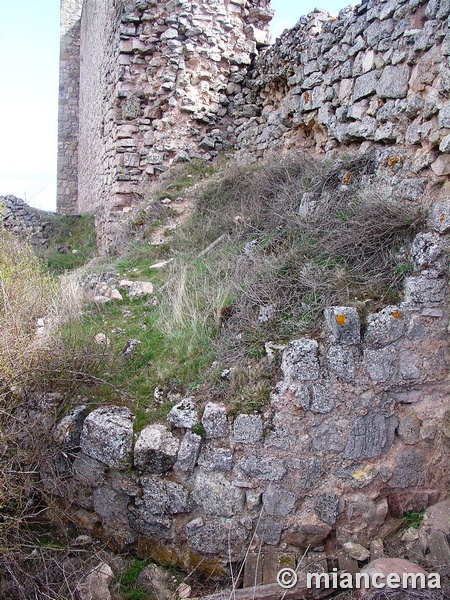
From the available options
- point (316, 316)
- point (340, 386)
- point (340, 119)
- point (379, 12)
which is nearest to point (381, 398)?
point (340, 386)

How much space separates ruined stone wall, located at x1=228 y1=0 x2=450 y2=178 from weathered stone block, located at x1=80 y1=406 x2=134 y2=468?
9.42 ft

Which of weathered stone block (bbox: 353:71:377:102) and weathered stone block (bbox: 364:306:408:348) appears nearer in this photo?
weathered stone block (bbox: 364:306:408:348)

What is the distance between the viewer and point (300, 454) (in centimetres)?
327

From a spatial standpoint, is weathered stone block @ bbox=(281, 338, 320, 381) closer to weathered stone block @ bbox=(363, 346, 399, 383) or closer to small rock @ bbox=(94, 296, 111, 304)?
weathered stone block @ bbox=(363, 346, 399, 383)

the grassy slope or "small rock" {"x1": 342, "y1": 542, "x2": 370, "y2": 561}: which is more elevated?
the grassy slope

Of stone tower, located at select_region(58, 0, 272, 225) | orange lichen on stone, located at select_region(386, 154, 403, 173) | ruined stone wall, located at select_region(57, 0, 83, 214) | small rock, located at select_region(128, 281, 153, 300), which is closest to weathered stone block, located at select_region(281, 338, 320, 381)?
orange lichen on stone, located at select_region(386, 154, 403, 173)

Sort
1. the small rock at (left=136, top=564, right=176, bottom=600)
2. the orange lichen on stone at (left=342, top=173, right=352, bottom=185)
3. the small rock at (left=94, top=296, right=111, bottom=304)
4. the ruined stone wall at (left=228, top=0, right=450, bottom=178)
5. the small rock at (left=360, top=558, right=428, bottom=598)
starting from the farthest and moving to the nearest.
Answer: the small rock at (left=94, top=296, right=111, bottom=304) → the orange lichen on stone at (left=342, top=173, right=352, bottom=185) → the ruined stone wall at (left=228, top=0, right=450, bottom=178) → the small rock at (left=136, top=564, right=176, bottom=600) → the small rock at (left=360, top=558, right=428, bottom=598)

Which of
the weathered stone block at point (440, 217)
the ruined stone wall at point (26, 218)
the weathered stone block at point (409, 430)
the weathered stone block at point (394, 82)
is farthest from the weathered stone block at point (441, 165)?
the ruined stone wall at point (26, 218)

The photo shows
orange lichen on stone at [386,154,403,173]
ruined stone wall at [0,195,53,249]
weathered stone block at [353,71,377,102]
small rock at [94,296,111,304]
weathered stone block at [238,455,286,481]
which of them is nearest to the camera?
weathered stone block at [238,455,286,481]

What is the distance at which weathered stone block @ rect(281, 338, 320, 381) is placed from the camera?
131 inches

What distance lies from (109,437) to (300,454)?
1.22 metres

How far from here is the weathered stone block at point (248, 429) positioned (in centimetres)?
328

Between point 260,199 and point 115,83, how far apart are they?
4320 millimetres

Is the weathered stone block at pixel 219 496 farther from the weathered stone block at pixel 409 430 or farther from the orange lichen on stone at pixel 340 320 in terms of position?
the orange lichen on stone at pixel 340 320
